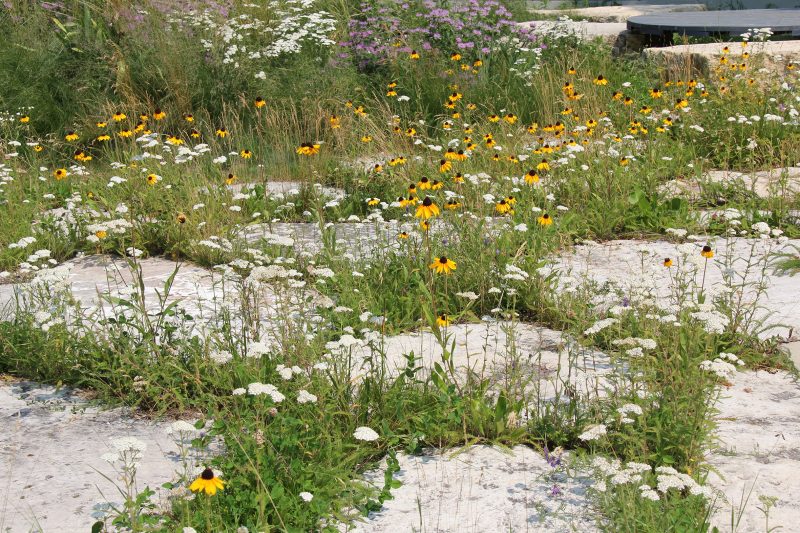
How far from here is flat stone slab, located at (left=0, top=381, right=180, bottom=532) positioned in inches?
110

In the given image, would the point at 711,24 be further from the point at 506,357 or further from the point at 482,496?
the point at 482,496

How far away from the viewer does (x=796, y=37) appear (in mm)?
9766

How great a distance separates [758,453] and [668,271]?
1.85m

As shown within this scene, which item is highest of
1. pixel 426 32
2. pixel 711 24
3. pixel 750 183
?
pixel 426 32

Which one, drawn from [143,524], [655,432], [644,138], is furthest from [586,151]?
[143,524]

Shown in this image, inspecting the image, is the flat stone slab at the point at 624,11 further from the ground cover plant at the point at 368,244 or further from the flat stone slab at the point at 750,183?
the flat stone slab at the point at 750,183

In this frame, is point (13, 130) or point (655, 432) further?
point (13, 130)

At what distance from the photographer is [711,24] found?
9766 millimetres

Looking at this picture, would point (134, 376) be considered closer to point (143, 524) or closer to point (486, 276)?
point (143, 524)

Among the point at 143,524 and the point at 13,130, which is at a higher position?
the point at 13,130

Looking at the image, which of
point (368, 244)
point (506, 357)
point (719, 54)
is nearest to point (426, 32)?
point (719, 54)

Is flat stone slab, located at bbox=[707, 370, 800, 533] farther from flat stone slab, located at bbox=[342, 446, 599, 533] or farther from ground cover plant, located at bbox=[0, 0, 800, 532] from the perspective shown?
flat stone slab, located at bbox=[342, 446, 599, 533]

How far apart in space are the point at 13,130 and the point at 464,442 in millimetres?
5824

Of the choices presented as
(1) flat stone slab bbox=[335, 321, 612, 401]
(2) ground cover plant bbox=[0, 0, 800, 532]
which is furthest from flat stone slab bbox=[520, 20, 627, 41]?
(1) flat stone slab bbox=[335, 321, 612, 401]
